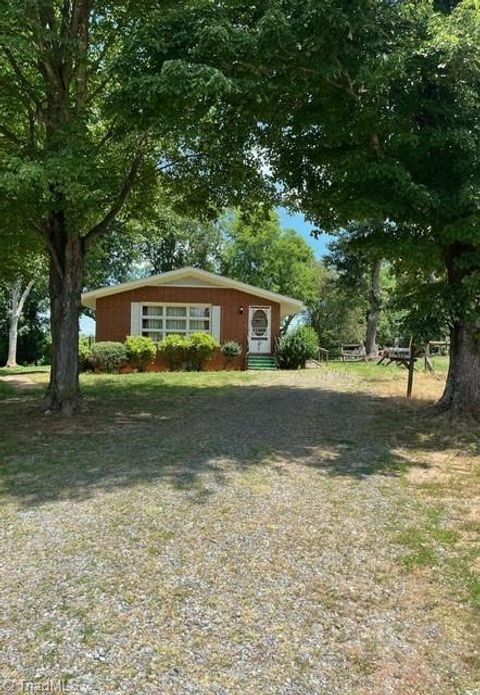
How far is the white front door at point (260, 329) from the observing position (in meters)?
21.9

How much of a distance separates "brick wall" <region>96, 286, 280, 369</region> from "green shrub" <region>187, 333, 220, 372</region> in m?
1.01

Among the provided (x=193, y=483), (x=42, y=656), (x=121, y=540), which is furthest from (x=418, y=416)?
(x=42, y=656)

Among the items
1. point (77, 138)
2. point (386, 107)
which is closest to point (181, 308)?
point (77, 138)

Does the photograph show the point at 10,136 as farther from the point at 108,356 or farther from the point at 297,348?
the point at 297,348

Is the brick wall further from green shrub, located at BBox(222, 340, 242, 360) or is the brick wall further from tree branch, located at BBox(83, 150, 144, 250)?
tree branch, located at BBox(83, 150, 144, 250)

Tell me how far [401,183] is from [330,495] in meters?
4.88

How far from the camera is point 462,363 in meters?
9.34

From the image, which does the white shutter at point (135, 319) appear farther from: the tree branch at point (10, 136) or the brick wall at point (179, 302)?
the tree branch at point (10, 136)

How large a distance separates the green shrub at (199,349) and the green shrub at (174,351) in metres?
0.20

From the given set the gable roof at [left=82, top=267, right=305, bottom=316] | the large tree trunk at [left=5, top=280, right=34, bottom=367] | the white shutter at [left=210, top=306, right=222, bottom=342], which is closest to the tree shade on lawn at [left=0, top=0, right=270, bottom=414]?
the gable roof at [left=82, top=267, right=305, bottom=316]

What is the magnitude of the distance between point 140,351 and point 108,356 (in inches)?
44.4

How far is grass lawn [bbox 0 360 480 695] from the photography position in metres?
2.61

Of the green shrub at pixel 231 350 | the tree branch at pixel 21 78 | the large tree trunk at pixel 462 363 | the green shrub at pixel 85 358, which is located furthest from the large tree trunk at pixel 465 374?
the green shrub at pixel 85 358

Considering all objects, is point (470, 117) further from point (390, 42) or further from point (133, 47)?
point (133, 47)
